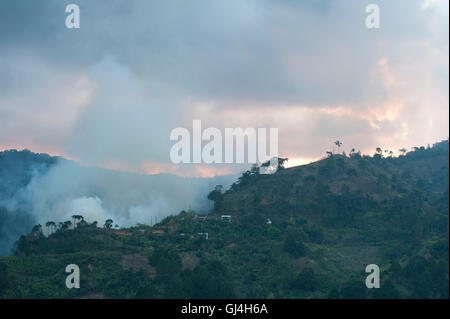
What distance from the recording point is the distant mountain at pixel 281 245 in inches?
2157

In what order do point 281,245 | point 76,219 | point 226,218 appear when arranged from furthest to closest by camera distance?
point 226,218 < point 76,219 < point 281,245

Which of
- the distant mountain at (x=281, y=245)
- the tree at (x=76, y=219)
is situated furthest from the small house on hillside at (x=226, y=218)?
the tree at (x=76, y=219)

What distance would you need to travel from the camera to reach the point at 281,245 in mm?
69188

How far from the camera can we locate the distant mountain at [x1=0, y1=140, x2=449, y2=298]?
54.8 meters

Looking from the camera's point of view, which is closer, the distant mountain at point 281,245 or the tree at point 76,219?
the distant mountain at point 281,245

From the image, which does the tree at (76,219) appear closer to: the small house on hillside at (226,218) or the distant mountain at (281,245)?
the distant mountain at (281,245)

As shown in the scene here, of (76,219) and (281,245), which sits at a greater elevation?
(76,219)

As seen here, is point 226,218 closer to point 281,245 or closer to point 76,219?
point 281,245

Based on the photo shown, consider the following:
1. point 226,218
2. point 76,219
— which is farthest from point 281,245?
point 76,219

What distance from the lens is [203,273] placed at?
56219 mm

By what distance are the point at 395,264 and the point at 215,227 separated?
3041 cm

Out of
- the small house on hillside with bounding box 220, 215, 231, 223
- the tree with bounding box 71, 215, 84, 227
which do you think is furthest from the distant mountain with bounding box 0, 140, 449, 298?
the tree with bounding box 71, 215, 84, 227

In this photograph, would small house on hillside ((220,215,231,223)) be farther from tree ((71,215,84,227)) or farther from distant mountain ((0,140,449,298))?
tree ((71,215,84,227))
